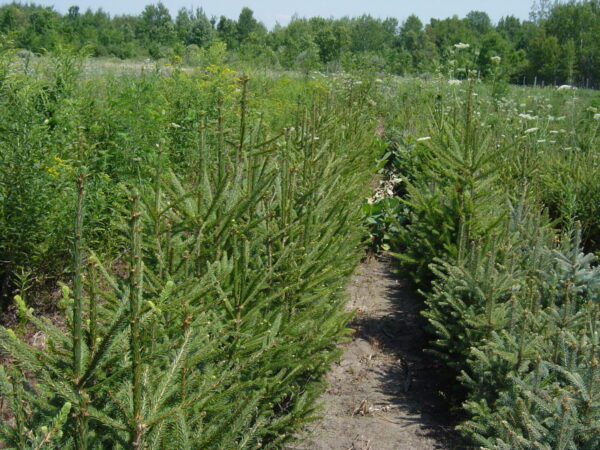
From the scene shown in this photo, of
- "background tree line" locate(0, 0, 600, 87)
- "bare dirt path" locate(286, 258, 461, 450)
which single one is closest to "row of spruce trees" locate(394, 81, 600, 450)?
"bare dirt path" locate(286, 258, 461, 450)

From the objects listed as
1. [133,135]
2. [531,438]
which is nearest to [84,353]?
[531,438]

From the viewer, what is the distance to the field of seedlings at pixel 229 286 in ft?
5.30

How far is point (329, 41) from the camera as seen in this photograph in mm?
30250

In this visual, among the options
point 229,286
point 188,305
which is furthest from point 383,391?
point 188,305

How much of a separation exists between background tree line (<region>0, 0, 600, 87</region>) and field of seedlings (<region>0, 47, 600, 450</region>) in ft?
5.74

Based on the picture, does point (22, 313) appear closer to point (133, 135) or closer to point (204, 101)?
point (133, 135)

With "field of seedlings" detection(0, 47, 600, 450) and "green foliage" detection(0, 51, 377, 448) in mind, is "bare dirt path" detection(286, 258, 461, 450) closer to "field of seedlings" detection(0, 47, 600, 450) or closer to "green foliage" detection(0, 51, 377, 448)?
"field of seedlings" detection(0, 47, 600, 450)

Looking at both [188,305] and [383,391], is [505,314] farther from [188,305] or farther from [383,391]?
[188,305]

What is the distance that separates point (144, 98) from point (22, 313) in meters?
4.89

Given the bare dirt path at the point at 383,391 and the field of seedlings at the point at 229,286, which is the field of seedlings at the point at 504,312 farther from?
the bare dirt path at the point at 383,391

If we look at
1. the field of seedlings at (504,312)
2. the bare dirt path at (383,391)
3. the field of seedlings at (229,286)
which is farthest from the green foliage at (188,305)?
the field of seedlings at (504,312)

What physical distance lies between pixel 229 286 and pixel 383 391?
73.3 inches

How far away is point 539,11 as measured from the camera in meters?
89.2

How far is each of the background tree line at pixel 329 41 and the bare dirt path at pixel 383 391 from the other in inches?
156
